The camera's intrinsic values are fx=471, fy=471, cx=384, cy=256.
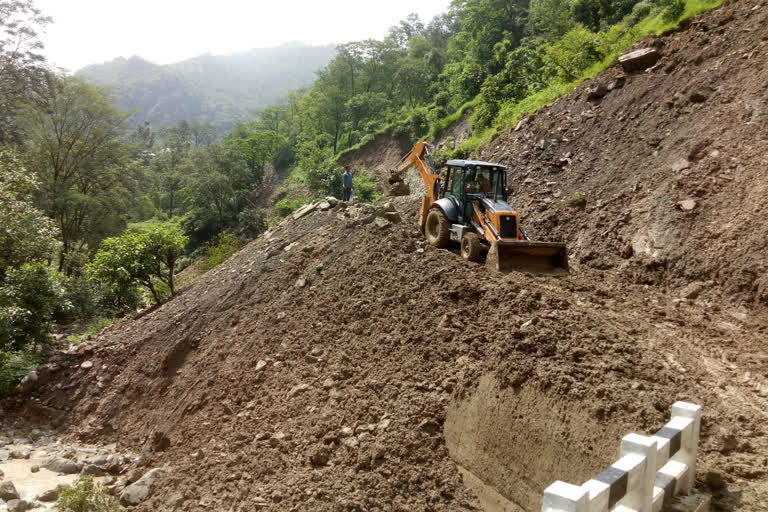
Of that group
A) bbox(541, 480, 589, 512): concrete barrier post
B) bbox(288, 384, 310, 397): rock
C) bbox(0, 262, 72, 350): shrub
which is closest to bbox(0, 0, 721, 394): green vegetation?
bbox(0, 262, 72, 350): shrub

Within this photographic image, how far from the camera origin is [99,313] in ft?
46.3

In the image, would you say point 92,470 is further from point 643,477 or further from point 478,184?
point 478,184

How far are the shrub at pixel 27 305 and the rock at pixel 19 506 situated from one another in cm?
506

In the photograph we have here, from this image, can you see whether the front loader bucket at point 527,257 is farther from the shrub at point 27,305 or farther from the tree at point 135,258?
the shrub at point 27,305

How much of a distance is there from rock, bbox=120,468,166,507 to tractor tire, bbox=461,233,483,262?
5352 mm

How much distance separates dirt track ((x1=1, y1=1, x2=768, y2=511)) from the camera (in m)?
3.95

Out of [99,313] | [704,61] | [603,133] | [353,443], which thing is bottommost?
[99,313]

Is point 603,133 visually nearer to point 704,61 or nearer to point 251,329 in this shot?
point 704,61

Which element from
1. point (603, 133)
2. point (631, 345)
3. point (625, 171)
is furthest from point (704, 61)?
point (631, 345)

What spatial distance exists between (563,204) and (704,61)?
4082 millimetres

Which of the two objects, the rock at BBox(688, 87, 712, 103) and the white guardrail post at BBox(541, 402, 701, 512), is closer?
the white guardrail post at BBox(541, 402, 701, 512)

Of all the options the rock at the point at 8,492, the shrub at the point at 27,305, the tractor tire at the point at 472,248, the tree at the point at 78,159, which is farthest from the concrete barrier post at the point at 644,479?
the tree at the point at 78,159

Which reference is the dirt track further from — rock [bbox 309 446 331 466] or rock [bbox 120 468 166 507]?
rock [bbox 120 468 166 507]

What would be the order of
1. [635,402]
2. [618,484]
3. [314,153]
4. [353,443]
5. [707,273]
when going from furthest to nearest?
[314,153] < [707,273] < [353,443] < [635,402] < [618,484]
